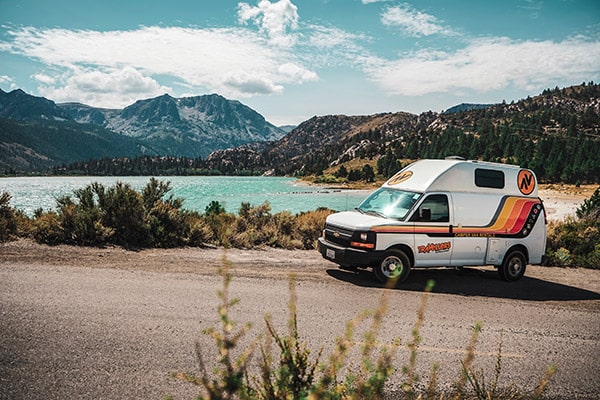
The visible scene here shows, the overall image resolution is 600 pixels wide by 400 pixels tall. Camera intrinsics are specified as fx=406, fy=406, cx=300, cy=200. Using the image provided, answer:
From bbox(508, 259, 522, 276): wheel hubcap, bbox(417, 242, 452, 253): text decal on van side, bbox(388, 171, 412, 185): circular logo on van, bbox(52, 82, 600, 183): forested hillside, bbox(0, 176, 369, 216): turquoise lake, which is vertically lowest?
bbox(0, 176, 369, 216): turquoise lake

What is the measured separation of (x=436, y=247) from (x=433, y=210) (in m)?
0.90

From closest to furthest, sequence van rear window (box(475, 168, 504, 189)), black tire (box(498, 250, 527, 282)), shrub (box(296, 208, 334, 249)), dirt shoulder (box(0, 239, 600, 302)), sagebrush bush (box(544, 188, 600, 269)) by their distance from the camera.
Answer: dirt shoulder (box(0, 239, 600, 302)), van rear window (box(475, 168, 504, 189)), black tire (box(498, 250, 527, 282)), sagebrush bush (box(544, 188, 600, 269)), shrub (box(296, 208, 334, 249))

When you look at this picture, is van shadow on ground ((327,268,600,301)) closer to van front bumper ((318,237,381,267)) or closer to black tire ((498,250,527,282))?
black tire ((498,250,527,282))

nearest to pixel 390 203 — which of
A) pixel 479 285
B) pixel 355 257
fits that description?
pixel 355 257

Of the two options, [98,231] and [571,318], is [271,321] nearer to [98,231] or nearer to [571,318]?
[571,318]

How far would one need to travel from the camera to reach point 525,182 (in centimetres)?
1110

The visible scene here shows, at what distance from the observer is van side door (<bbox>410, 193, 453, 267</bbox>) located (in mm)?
→ 9742

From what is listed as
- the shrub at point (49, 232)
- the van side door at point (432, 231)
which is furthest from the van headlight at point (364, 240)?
the shrub at point (49, 232)

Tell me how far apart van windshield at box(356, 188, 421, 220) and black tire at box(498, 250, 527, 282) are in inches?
124

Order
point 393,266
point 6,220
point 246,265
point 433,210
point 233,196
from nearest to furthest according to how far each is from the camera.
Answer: point 393,266 → point 433,210 → point 246,265 → point 6,220 → point 233,196

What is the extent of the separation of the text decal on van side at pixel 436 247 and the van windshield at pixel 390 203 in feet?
2.92

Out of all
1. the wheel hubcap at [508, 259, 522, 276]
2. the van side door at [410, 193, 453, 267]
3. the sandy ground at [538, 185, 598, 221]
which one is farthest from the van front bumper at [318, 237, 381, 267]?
the sandy ground at [538, 185, 598, 221]

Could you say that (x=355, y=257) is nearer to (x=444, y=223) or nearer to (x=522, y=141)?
Result: (x=444, y=223)

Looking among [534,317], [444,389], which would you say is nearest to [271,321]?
[444,389]
